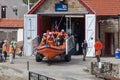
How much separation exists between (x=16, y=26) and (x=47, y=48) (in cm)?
1046

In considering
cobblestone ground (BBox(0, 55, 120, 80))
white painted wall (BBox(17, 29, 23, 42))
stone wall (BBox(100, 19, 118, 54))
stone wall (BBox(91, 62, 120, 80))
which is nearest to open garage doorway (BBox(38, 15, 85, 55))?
white painted wall (BBox(17, 29, 23, 42))

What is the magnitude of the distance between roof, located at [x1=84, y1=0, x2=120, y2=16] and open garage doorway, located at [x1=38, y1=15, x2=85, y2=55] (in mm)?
1610

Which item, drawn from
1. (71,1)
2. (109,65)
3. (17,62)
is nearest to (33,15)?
(71,1)

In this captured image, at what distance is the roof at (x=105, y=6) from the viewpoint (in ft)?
136

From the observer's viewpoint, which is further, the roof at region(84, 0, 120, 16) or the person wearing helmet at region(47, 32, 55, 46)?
the roof at region(84, 0, 120, 16)

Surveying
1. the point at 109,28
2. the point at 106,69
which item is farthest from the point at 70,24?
the point at 106,69

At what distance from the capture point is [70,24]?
147 ft

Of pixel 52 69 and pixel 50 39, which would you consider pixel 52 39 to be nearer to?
pixel 50 39

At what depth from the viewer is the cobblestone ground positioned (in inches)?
1165

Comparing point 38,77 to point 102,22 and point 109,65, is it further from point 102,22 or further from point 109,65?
point 102,22

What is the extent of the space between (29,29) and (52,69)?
9.60m

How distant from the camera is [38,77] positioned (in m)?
24.8

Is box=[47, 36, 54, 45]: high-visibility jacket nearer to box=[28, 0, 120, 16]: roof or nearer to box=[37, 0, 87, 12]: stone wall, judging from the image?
box=[28, 0, 120, 16]: roof

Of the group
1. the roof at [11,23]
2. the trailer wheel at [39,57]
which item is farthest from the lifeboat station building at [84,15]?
the trailer wheel at [39,57]
